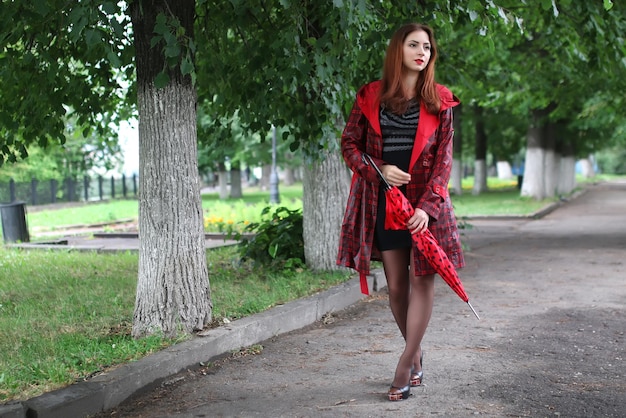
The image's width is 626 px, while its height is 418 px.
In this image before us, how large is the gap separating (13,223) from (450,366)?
35.9ft

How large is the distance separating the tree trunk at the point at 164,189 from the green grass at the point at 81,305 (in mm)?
297

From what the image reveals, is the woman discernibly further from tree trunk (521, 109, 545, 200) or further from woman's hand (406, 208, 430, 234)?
tree trunk (521, 109, 545, 200)

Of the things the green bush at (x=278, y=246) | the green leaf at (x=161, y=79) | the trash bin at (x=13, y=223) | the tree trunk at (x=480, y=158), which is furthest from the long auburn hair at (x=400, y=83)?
the tree trunk at (x=480, y=158)

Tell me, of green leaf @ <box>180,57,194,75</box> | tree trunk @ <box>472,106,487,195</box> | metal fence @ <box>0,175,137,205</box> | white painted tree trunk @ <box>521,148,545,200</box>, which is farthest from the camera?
tree trunk @ <box>472,106,487,195</box>

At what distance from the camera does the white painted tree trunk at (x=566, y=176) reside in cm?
3688

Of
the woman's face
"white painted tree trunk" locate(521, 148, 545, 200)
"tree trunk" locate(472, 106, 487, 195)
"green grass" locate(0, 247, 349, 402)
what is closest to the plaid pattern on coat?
the woman's face

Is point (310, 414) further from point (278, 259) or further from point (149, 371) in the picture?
point (278, 259)

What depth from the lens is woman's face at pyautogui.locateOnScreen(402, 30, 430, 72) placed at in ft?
14.8

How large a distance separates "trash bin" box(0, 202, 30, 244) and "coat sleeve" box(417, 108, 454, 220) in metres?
11.4

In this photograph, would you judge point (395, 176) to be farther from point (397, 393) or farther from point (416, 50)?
point (397, 393)

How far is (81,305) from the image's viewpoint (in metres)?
7.05

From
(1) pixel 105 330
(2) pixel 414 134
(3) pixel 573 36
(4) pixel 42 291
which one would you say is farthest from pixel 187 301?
(3) pixel 573 36

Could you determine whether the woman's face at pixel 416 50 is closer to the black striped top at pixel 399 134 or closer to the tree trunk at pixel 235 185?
the black striped top at pixel 399 134

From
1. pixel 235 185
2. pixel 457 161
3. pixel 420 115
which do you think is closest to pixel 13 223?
pixel 420 115
